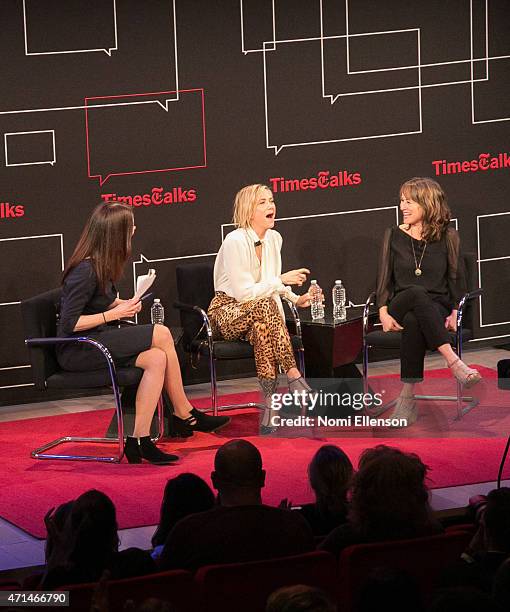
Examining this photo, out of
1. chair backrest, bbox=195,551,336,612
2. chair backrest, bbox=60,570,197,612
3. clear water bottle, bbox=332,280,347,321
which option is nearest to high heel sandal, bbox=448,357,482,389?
clear water bottle, bbox=332,280,347,321

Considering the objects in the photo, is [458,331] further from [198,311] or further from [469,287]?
[198,311]

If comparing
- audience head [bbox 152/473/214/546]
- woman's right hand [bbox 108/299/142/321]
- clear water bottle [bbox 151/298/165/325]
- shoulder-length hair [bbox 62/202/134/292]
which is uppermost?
shoulder-length hair [bbox 62/202/134/292]

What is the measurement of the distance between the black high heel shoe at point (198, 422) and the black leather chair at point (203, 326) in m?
0.24

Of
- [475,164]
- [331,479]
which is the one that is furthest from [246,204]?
[331,479]

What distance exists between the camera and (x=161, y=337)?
6438 millimetres

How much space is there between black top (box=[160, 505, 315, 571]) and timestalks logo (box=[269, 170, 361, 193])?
4.74m

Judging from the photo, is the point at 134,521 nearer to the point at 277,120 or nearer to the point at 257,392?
the point at 257,392

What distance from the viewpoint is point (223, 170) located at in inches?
311

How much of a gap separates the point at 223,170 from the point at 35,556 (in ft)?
11.4

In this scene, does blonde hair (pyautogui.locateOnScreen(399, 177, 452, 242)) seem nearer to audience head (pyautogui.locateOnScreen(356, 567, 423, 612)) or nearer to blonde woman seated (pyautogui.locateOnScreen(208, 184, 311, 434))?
blonde woman seated (pyautogui.locateOnScreen(208, 184, 311, 434))

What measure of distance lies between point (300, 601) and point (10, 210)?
206 inches

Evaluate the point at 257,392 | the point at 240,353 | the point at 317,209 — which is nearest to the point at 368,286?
the point at 317,209

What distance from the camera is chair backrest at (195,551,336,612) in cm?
302

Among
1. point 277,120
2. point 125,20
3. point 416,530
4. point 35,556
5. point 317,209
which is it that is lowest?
point 35,556
